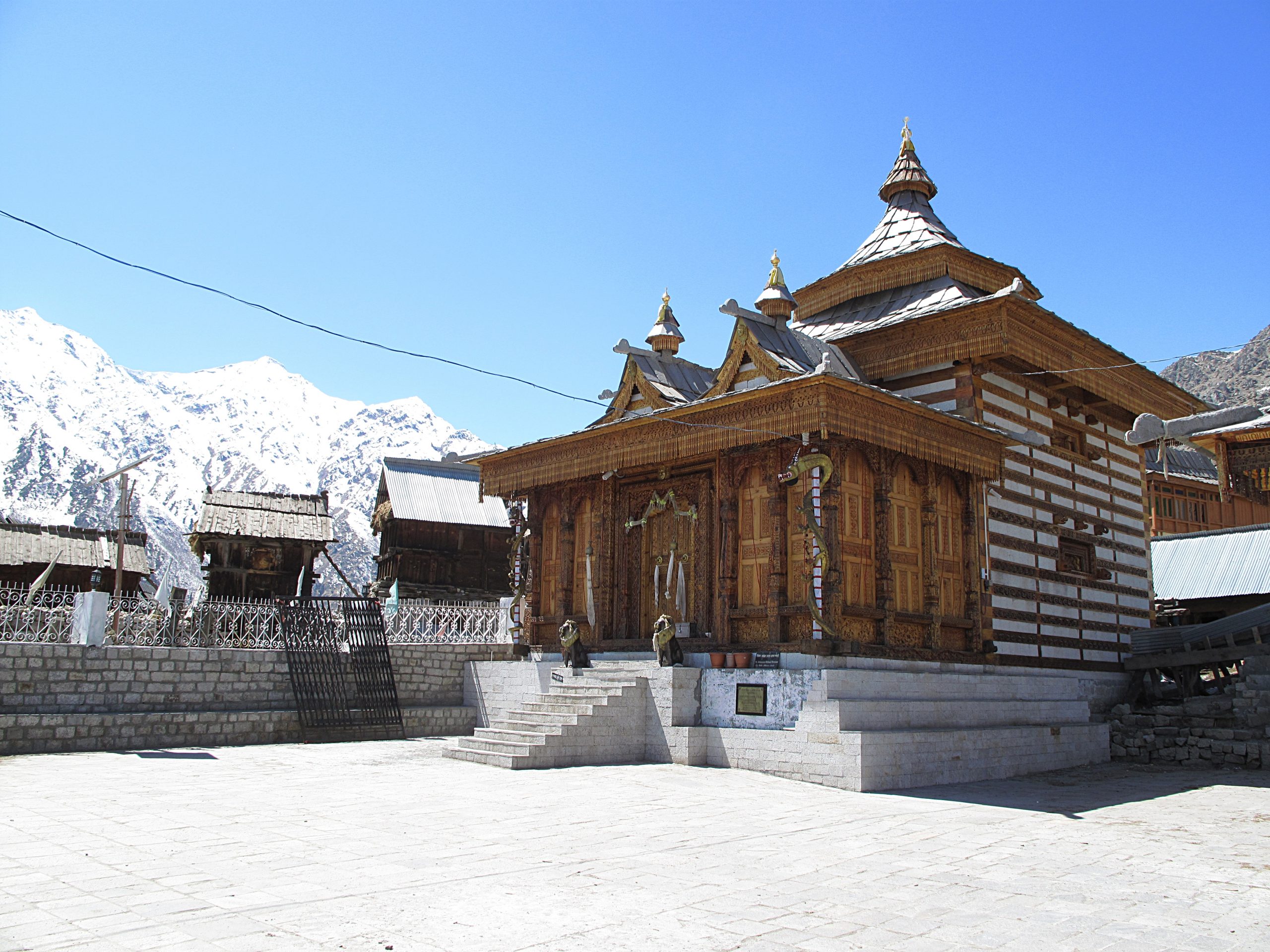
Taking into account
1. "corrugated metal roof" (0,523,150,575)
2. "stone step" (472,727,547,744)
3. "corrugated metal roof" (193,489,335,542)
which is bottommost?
"stone step" (472,727,547,744)

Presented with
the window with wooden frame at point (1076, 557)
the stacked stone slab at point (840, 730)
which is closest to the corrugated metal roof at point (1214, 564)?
the window with wooden frame at point (1076, 557)

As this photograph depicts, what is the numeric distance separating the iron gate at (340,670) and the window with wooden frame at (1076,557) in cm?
1306

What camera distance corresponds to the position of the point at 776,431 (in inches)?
585

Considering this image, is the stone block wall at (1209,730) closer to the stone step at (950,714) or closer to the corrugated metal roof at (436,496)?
the stone step at (950,714)

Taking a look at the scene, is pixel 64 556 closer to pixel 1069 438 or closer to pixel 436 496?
pixel 436 496

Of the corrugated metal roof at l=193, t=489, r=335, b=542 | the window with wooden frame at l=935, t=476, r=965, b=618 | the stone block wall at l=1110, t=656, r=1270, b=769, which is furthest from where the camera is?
the corrugated metal roof at l=193, t=489, r=335, b=542

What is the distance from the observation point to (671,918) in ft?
19.8

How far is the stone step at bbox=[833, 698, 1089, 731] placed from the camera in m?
13.3

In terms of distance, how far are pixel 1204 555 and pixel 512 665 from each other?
75.0 feet

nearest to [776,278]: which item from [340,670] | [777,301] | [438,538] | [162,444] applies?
[777,301]

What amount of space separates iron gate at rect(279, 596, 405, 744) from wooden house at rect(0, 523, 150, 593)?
18266 mm

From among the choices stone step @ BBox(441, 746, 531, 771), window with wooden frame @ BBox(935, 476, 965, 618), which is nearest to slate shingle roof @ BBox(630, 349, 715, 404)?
window with wooden frame @ BBox(935, 476, 965, 618)

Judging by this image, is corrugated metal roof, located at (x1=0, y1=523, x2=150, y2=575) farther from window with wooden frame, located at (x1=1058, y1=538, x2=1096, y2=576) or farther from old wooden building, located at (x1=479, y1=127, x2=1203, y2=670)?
window with wooden frame, located at (x1=1058, y1=538, x2=1096, y2=576)

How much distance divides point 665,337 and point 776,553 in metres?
6.30
